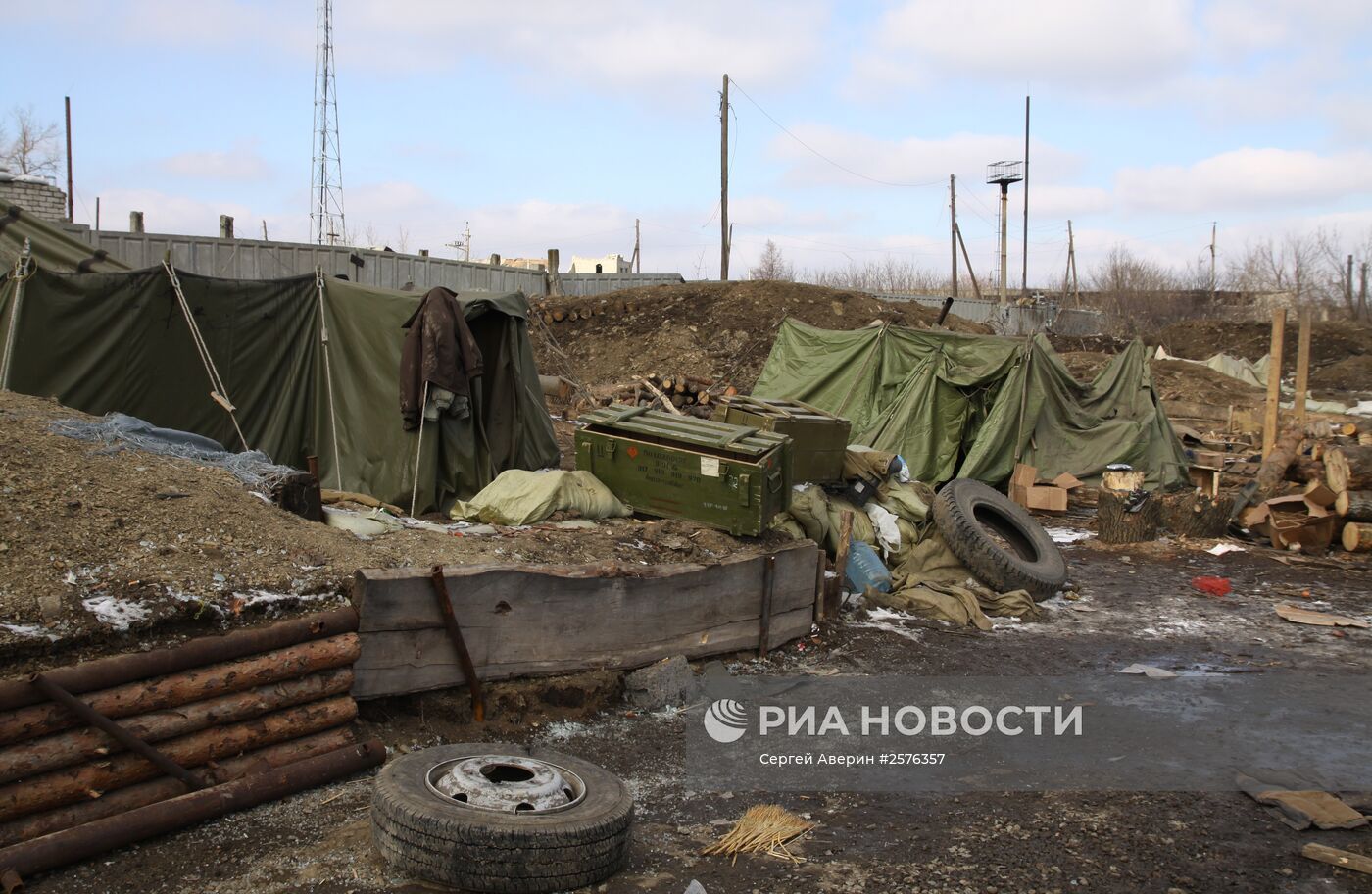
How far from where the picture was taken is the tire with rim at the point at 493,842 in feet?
11.0

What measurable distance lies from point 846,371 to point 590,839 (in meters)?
11.5

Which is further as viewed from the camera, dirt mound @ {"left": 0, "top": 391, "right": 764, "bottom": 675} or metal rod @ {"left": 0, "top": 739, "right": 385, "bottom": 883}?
dirt mound @ {"left": 0, "top": 391, "right": 764, "bottom": 675}

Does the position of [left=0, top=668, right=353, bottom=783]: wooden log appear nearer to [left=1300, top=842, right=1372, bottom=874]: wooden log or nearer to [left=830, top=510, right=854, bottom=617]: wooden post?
[left=830, top=510, right=854, bottom=617]: wooden post

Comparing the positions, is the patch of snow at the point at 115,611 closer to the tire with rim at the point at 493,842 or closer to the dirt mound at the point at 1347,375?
the tire with rim at the point at 493,842

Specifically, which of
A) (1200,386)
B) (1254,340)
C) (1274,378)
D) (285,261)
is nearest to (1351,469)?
(1274,378)

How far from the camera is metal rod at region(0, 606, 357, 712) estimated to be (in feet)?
11.3

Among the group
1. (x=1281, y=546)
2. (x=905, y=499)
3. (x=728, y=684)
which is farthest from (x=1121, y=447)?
(x=728, y=684)

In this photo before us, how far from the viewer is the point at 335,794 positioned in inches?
161

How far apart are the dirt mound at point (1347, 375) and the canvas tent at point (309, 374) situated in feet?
86.2

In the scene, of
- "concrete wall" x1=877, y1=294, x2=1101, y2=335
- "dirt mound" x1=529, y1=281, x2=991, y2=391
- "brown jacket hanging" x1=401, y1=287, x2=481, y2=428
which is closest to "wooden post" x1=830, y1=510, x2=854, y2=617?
"brown jacket hanging" x1=401, y1=287, x2=481, y2=428

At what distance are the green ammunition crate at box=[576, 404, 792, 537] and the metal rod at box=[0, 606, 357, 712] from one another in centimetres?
294

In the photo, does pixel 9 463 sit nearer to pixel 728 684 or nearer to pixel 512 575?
pixel 512 575

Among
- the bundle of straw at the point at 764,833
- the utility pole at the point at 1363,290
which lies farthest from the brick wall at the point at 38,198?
the utility pole at the point at 1363,290

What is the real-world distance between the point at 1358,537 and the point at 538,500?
8.42m
